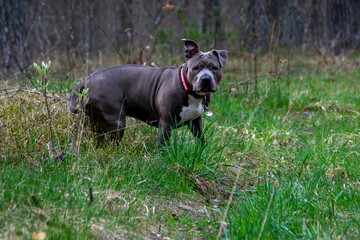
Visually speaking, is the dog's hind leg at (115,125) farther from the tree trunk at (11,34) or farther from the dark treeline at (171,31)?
the tree trunk at (11,34)

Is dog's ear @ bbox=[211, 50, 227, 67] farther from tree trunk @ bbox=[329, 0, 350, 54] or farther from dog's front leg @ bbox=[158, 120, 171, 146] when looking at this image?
tree trunk @ bbox=[329, 0, 350, 54]

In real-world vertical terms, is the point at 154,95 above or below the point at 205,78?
below

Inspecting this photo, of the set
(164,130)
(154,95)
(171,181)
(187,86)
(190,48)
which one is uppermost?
(190,48)

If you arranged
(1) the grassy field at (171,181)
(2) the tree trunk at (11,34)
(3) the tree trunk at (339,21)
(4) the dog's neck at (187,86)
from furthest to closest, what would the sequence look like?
(3) the tree trunk at (339,21), (2) the tree trunk at (11,34), (4) the dog's neck at (187,86), (1) the grassy field at (171,181)

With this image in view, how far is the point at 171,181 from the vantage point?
3.53 m

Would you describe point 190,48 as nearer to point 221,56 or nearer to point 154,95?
point 221,56

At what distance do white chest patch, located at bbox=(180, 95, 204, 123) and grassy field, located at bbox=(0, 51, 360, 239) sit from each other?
1.18 ft

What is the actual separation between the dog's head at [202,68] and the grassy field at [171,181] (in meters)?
0.53

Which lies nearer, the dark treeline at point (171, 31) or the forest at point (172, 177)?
the forest at point (172, 177)

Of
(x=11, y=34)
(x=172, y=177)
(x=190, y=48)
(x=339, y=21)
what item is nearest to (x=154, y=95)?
(x=190, y=48)

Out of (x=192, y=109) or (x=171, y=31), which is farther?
(x=171, y=31)

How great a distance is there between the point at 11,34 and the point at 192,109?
414 cm

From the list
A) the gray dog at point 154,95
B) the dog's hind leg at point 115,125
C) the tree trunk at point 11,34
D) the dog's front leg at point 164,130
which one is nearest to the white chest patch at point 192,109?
the gray dog at point 154,95

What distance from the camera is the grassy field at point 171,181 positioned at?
262cm
